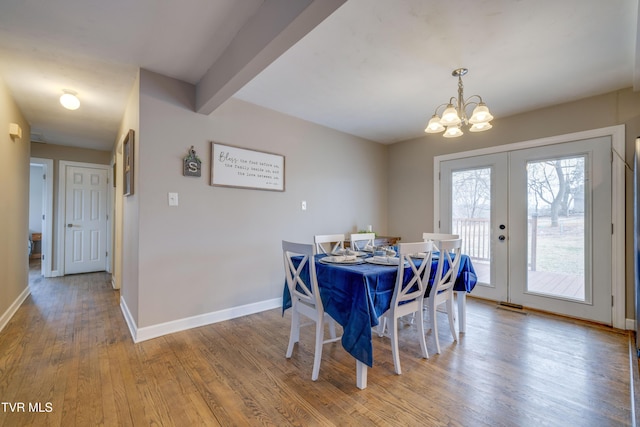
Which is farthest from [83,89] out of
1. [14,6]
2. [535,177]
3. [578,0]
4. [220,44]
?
[535,177]

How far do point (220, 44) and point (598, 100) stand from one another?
12.1 feet

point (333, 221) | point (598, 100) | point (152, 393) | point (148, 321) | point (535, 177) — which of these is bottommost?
point (152, 393)

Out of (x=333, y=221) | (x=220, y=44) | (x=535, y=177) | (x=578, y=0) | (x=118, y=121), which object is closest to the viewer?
(x=578, y=0)

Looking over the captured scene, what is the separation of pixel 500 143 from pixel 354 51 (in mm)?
2439

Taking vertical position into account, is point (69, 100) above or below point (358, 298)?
above

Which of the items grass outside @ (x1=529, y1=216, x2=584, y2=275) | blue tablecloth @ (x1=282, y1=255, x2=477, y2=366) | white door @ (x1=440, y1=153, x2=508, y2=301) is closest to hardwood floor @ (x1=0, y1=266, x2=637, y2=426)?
blue tablecloth @ (x1=282, y1=255, x2=477, y2=366)

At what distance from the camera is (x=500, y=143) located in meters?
3.48

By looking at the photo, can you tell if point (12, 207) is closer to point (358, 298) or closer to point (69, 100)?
point (69, 100)

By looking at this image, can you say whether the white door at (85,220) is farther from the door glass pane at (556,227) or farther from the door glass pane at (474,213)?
the door glass pane at (556,227)

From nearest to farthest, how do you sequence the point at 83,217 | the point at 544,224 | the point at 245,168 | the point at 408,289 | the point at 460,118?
1. the point at 408,289
2. the point at 460,118
3. the point at 245,168
4. the point at 544,224
5. the point at 83,217

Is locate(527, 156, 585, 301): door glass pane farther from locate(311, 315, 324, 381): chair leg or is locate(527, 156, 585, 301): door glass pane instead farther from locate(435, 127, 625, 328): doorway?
locate(311, 315, 324, 381): chair leg

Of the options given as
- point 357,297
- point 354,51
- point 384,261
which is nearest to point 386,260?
point 384,261

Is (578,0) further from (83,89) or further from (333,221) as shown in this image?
(83,89)

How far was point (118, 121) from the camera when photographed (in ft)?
11.9
